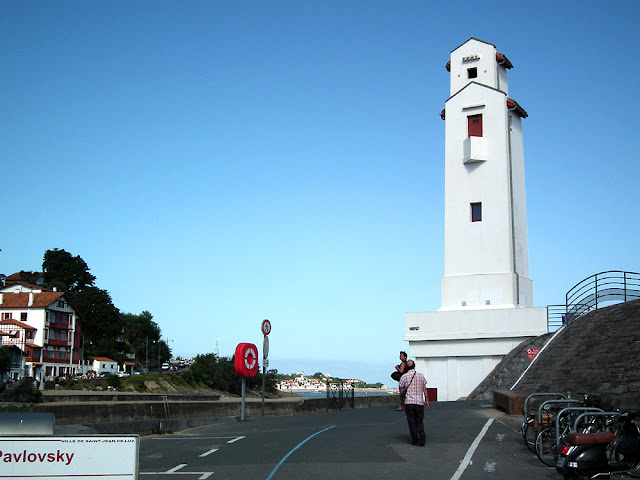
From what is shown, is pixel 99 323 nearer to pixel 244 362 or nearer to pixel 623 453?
pixel 244 362

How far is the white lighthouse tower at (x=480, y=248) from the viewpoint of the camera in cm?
3331

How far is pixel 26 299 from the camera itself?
77062 mm

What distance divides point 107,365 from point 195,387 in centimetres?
2460

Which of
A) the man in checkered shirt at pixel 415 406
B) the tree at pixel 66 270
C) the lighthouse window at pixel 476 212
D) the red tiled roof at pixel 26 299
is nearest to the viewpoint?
the man in checkered shirt at pixel 415 406

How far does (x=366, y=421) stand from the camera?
19.5m

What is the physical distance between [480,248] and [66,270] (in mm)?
87753

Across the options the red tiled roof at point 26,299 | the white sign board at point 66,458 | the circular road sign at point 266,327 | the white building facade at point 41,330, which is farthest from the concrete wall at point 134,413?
the red tiled roof at point 26,299

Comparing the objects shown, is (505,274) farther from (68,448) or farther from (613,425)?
(68,448)

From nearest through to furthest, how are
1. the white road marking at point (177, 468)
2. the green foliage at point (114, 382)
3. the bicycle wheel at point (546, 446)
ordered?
the white road marking at point (177, 468)
the bicycle wheel at point (546, 446)
the green foliage at point (114, 382)

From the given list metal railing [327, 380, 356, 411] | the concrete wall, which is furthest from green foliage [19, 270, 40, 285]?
the concrete wall

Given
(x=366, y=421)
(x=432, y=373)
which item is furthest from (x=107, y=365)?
(x=366, y=421)

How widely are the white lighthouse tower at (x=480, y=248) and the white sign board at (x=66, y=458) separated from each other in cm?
2789

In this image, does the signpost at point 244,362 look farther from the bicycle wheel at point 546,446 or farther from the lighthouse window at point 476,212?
the lighthouse window at point 476,212

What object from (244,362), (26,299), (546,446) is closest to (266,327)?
(244,362)
